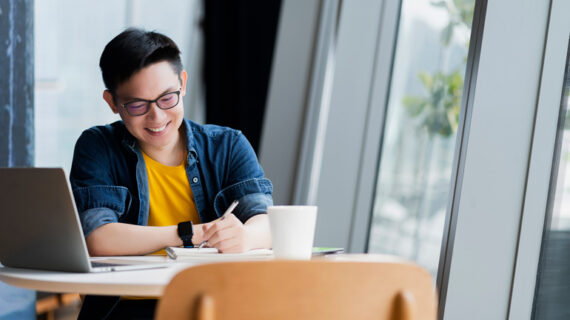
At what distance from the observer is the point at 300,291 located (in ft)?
2.51

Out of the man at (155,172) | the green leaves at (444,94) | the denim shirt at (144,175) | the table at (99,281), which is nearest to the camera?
the table at (99,281)

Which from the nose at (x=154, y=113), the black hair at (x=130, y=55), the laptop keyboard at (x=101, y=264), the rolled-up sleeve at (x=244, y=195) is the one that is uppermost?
the black hair at (x=130, y=55)

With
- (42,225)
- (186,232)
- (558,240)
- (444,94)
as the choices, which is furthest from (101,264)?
(444,94)

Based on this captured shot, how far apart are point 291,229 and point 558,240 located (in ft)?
2.75

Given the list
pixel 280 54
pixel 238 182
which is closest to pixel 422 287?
pixel 238 182

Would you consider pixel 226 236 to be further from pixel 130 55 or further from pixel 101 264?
pixel 130 55

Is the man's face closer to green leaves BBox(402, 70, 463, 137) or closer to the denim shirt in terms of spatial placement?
the denim shirt

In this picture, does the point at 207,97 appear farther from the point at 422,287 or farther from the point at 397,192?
the point at 422,287

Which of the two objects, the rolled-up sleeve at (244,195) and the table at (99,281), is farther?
the rolled-up sleeve at (244,195)

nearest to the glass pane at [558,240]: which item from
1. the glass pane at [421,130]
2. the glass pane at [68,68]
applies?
the glass pane at [421,130]

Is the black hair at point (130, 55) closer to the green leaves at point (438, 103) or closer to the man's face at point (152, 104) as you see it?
the man's face at point (152, 104)

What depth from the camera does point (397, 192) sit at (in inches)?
100

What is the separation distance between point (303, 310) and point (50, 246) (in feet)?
1.88

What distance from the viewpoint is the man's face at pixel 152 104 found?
59.6 inches
